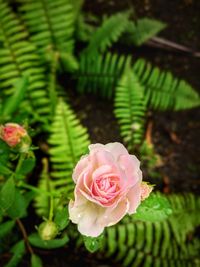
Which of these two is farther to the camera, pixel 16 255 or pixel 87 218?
pixel 16 255

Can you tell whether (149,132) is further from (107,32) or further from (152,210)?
(152,210)

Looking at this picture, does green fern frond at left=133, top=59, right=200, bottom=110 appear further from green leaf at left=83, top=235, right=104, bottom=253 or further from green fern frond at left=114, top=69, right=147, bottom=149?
green leaf at left=83, top=235, right=104, bottom=253

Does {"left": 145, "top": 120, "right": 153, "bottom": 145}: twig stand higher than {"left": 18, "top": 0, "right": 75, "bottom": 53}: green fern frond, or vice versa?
{"left": 18, "top": 0, "right": 75, "bottom": 53}: green fern frond

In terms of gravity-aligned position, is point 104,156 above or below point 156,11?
above

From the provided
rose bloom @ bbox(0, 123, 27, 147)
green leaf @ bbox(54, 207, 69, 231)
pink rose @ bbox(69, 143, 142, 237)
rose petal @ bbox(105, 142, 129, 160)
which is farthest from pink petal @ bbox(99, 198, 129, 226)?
rose bloom @ bbox(0, 123, 27, 147)

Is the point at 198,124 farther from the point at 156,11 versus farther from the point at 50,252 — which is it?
the point at 50,252

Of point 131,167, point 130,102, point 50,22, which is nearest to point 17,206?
point 131,167

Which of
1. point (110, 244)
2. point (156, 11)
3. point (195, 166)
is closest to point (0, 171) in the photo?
point (110, 244)
